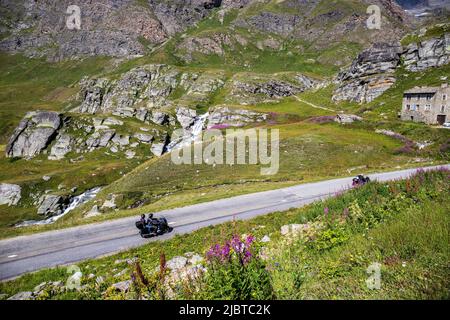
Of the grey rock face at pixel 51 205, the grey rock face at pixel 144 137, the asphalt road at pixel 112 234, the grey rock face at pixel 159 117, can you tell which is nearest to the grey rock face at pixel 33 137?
the grey rock face at pixel 144 137

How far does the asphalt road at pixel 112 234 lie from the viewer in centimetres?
1770

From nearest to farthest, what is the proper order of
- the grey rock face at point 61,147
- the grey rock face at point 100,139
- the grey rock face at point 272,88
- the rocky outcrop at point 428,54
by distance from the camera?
the rocky outcrop at point 428,54 < the grey rock face at point 100,139 < the grey rock face at point 61,147 < the grey rock face at point 272,88

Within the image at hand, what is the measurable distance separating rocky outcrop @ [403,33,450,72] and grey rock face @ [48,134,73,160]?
504 feet

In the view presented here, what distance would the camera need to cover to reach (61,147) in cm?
14300

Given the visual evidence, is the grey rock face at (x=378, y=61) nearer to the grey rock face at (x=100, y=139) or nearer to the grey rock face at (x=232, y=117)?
the grey rock face at (x=232, y=117)

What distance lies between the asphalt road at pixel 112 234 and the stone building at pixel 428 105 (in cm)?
6795

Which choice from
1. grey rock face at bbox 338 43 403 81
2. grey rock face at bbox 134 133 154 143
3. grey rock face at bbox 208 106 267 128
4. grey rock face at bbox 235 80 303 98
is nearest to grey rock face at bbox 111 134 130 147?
grey rock face at bbox 134 133 154 143

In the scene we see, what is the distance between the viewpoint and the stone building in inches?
3110

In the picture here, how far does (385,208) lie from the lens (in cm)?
1317

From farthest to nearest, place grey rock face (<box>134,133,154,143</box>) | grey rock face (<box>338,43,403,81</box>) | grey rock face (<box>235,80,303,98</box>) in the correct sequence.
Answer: grey rock face (<box>235,80,303,98</box>), grey rock face (<box>134,133,154,143</box>), grey rock face (<box>338,43,403,81</box>)

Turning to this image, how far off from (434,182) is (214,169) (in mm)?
44900

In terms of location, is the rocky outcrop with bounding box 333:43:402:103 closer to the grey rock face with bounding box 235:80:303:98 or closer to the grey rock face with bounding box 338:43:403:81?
the grey rock face with bounding box 338:43:403:81
